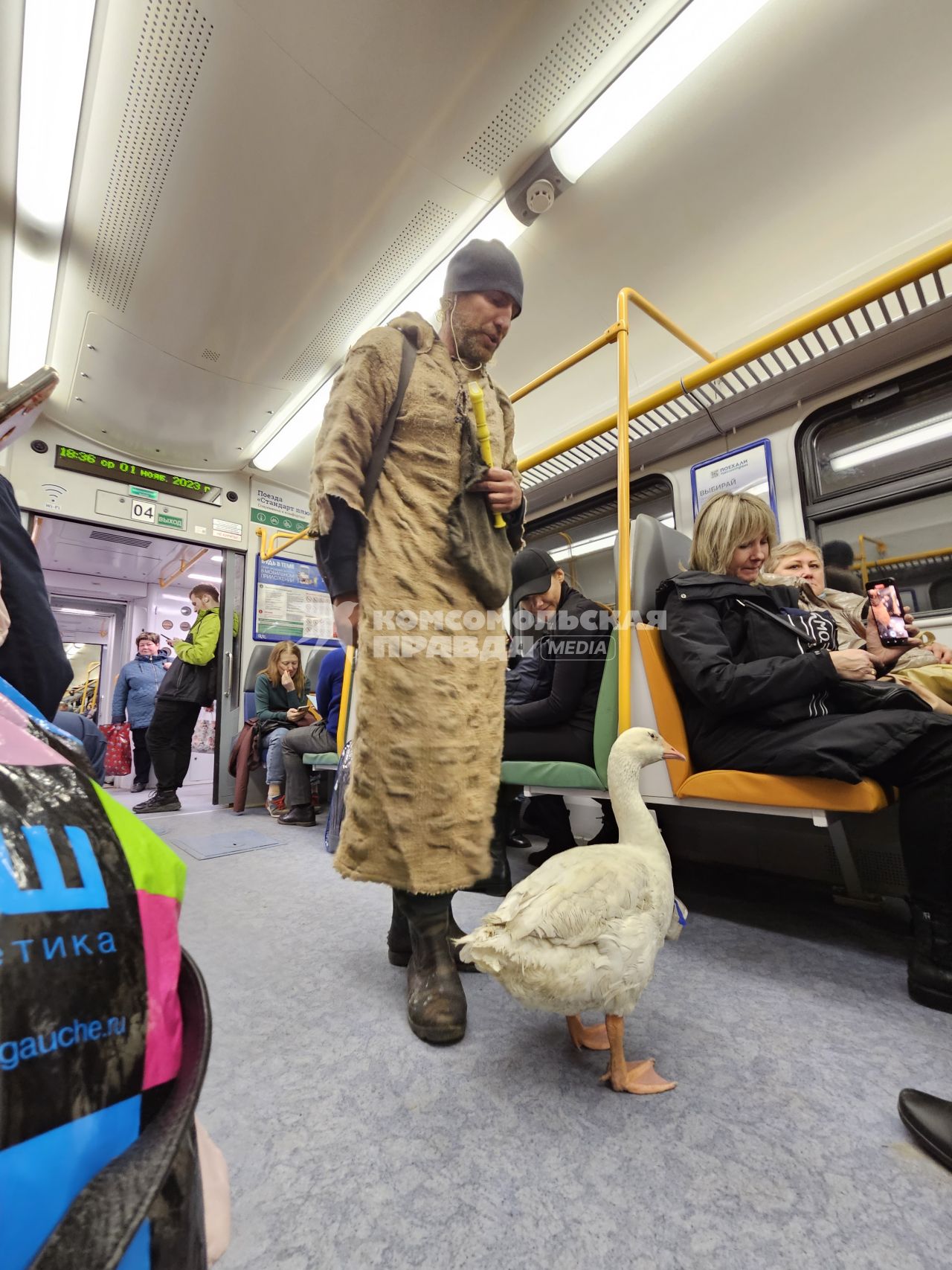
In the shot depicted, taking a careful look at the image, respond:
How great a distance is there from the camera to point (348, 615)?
1.33 m

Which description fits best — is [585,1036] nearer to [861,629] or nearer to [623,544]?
[623,544]

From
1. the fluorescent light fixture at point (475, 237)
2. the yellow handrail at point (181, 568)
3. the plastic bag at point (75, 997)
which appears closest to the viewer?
the plastic bag at point (75, 997)

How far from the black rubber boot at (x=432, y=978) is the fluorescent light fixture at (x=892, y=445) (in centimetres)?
306

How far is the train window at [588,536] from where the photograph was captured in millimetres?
4102

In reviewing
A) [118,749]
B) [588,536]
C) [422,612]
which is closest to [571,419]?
[588,536]

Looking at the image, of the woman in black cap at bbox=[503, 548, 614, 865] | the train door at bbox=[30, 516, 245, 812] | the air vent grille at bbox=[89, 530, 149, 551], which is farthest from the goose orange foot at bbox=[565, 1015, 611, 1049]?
the air vent grille at bbox=[89, 530, 149, 551]

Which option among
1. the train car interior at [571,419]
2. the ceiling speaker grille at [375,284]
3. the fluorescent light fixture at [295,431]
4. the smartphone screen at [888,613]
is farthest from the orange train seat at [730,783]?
the fluorescent light fixture at [295,431]

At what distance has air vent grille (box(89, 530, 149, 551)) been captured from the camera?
7307 millimetres

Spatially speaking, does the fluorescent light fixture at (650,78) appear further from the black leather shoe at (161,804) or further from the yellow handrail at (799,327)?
the black leather shoe at (161,804)

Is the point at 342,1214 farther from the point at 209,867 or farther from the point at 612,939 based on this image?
the point at 209,867

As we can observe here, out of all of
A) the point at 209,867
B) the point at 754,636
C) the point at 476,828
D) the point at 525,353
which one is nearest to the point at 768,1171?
the point at 476,828

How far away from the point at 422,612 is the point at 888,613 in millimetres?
1708

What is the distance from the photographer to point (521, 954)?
0.93 meters

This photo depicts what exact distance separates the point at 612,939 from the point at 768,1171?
1.13ft
